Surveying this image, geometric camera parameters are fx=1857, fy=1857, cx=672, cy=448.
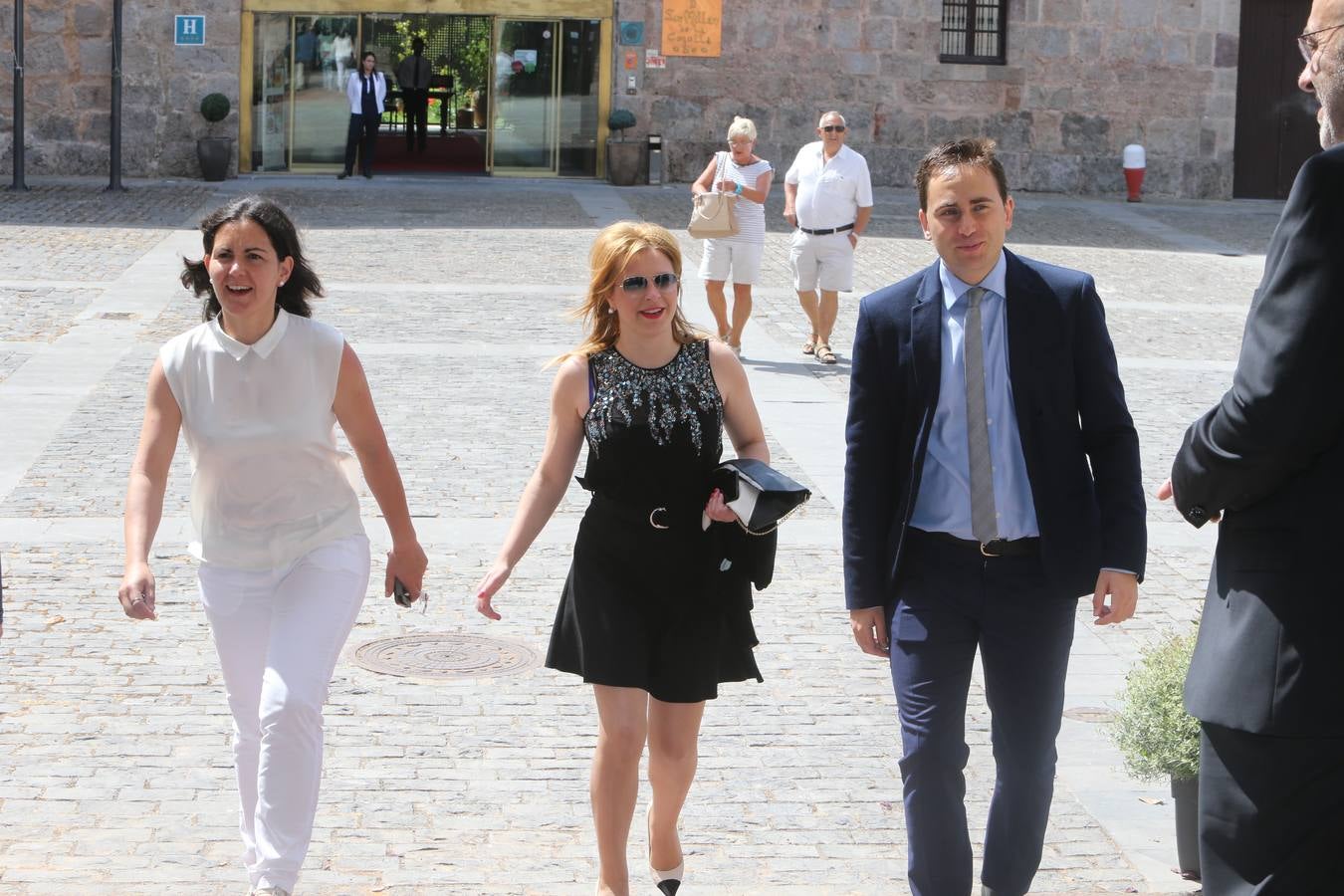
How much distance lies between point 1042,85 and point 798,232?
17.0 meters

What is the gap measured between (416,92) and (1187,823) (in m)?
26.6

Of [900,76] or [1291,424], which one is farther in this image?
[900,76]

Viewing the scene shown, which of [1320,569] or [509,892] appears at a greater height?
[1320,569]

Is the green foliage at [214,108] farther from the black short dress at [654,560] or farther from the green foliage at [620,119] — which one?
the black short dress at [654,560]

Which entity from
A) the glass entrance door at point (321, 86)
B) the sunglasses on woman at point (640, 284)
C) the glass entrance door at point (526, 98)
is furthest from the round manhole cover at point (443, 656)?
the glass entrance door at point (526, 98)

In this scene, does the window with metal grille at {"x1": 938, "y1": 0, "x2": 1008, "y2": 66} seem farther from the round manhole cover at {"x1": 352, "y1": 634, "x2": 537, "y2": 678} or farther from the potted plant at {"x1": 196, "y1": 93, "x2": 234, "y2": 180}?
the round manhole cover at {"x1": 352, "y1": 634, "x2": 537, "y2": 678}

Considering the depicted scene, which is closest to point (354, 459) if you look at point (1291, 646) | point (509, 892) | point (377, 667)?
point (509, 892)

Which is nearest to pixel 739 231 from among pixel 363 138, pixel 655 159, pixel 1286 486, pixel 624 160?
pixel 1286 486

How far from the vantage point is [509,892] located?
4.74 metres

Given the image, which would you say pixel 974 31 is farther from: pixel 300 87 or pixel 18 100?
pixel 18 100

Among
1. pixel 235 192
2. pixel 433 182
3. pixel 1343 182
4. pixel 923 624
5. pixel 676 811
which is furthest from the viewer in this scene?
pixel 433 182

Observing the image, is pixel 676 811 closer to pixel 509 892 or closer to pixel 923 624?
pixel 509 892

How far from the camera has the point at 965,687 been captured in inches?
166

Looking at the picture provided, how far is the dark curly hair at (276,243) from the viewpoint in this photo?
4641 mm
